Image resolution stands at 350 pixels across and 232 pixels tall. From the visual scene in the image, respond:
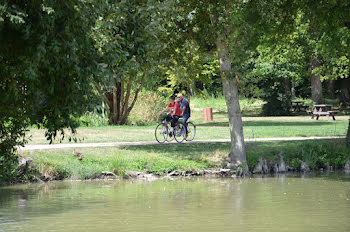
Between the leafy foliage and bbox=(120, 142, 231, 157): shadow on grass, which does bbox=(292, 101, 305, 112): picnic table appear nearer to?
bbox=(120, 142, 231, 157): shadow on grass

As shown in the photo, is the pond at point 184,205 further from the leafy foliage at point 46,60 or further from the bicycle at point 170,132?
the bicycle at point 170,132

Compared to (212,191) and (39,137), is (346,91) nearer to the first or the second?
(39,137)

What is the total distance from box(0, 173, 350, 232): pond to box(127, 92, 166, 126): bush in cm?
1625

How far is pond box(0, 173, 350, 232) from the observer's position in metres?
12.0

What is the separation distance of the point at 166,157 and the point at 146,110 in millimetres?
15737

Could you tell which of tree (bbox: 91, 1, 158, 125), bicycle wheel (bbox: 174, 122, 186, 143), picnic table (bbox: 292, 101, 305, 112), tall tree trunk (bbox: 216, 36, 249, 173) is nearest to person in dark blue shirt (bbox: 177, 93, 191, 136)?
bicycle wheel (bbox: 174, 122, 186, 143)

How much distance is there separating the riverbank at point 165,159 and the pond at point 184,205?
1.74 ft

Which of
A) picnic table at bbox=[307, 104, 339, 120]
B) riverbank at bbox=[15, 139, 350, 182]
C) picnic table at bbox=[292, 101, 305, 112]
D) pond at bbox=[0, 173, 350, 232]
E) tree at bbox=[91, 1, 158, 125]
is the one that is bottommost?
pond at bbox=[0, 173, 350, 232]

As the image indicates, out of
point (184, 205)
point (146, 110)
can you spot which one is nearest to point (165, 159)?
point (184, 205)

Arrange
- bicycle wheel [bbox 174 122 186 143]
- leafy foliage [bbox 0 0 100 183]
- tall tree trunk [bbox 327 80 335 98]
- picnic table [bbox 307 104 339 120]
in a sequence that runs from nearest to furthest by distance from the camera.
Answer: leafy foliage [bbox 0 0 100 183]
bicycle wheel [bbox 174 122 186 143]
picnic table [bbox 307 104 339 120]
tall tree trunk [bbox 327 80 335 98]

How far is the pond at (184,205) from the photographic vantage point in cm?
1198

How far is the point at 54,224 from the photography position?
12.1 metres

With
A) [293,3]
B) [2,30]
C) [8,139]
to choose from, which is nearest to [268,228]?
[8,139]

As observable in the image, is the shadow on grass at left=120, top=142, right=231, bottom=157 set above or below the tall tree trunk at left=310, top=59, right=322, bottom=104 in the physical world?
below
